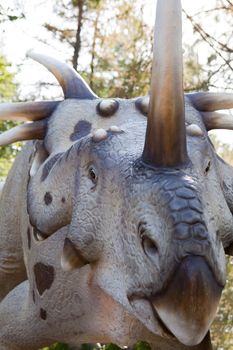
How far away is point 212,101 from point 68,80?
0.62 m

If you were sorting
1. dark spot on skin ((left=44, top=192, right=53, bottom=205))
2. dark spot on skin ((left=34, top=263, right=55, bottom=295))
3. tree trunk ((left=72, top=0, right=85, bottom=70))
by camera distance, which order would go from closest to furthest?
1. dark spot on skin ((left=44, top=192, right=53, bottom=205))
2. dark spot on skin ((left=34, top=263, right=55, bottom=295))
3. tree trunk ((left=72, top=0, right=85, bottom=70))

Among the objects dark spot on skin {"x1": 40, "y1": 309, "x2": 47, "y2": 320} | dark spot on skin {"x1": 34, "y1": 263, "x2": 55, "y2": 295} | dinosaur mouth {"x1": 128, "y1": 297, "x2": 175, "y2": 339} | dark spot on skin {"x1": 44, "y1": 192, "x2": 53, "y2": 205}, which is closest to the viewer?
dinosaur mouth {"x1": 128, "y1": 297, "x2": 175, "y2": 339}

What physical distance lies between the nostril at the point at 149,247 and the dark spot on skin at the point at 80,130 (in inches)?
31.1

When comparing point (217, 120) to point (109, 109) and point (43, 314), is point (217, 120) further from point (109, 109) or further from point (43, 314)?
point (43, 314)

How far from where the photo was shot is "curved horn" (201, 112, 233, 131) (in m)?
2.37

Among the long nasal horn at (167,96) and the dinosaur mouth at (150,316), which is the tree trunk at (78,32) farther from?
the dinosaur mouth at (150,316)

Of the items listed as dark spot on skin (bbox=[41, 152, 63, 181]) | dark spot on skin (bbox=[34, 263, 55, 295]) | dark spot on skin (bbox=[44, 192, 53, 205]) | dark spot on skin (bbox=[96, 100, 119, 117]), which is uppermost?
dark spot on skin (bbox=[96, 100, 119, 117])

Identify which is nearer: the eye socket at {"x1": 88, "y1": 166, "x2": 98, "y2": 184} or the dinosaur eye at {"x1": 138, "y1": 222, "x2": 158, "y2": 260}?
the dinosaur eye at {"x1": 138, "y1": 222, "x2": 158, "y2": 260}

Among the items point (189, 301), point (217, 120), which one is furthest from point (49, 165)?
point (189, 301)

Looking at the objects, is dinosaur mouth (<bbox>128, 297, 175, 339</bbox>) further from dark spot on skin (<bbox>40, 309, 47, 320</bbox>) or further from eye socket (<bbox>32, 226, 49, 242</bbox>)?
dark spot on skin (<bbox>40, 309, 47, 320</bbox>)

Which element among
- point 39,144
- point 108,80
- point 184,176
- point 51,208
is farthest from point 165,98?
point 108,80

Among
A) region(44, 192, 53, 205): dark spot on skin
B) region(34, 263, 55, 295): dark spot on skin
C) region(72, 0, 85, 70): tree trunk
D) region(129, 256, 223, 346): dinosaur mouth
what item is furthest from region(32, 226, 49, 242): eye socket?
region(72, 0, 85, 70): tree trunk

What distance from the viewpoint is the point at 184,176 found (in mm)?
1637

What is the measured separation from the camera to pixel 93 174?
76.5 inches
